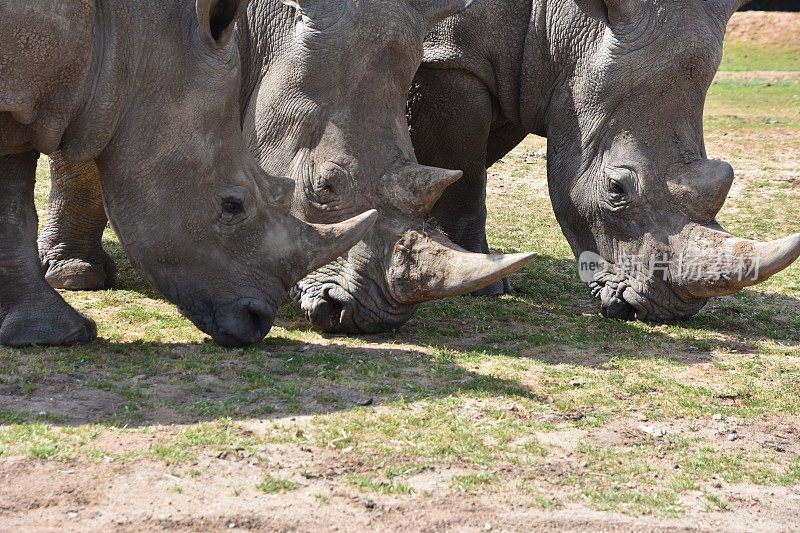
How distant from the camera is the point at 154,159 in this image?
241 inches

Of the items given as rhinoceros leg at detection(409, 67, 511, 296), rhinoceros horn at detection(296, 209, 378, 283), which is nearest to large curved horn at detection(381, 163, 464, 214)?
rhinoceros horn at detection(296, 209, 378, 283)

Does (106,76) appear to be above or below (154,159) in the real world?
above

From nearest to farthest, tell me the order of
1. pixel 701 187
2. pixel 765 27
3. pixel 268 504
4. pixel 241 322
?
pixel 268 504 → pixel 241 322 → pixel 701 187 → pixel 765 27

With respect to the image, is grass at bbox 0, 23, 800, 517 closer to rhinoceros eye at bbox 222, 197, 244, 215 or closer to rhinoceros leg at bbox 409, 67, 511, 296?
rhinoceros eye at bbox 222, 197, 244, 215

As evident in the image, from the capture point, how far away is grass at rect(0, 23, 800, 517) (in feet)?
16.3

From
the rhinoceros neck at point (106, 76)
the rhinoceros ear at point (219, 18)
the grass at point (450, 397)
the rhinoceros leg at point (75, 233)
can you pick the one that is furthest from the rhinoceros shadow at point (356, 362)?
the rhinoceros ear at point (219, 18)

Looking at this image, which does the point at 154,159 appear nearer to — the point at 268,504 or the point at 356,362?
the point at 356,362

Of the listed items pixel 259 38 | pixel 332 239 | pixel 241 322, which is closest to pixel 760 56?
pixel 259 38

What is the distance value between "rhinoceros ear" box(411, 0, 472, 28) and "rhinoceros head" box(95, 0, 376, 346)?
1379mm

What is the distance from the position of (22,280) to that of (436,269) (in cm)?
191

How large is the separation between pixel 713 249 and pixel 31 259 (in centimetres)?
352

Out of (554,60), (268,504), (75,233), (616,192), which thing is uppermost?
(554,60)

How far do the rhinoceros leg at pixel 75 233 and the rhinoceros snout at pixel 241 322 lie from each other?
1.95 m

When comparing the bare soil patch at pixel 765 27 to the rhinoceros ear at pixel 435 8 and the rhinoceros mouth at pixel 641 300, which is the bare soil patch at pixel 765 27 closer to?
the rhinoceros mouth at pixel 641 300
